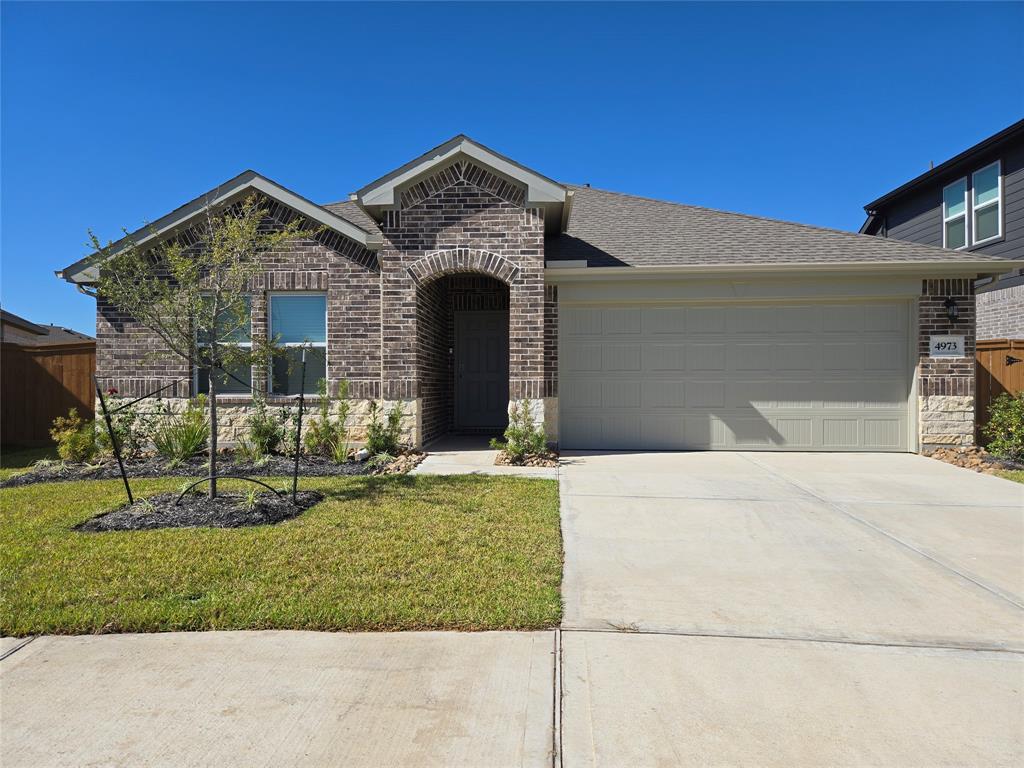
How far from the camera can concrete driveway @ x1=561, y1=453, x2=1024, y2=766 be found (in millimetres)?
2352

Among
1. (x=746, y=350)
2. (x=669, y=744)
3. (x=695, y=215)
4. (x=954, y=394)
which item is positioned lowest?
(x=669, y=744)

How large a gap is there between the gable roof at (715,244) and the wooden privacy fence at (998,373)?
2.10m

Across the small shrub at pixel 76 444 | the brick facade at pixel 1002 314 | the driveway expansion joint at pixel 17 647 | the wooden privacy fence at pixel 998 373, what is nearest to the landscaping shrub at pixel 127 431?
the small shrub at pixel 76 444

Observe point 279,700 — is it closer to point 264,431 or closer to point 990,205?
point 264,431

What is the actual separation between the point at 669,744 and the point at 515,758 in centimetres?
62

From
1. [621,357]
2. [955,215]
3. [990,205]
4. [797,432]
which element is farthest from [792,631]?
[955,215]

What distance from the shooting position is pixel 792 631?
3.29 meters

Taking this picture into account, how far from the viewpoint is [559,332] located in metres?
9.96

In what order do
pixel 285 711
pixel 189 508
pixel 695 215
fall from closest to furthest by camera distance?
1. pixel 285 711
2. pixel 189 508
3. pixel 695 215

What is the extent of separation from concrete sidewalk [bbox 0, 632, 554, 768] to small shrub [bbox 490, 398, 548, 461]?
5.30m

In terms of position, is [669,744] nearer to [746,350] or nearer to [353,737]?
[353,737]

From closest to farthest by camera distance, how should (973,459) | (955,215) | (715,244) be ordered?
(973,459) → (715,244) → (955,215)

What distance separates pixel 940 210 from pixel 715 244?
8941mm

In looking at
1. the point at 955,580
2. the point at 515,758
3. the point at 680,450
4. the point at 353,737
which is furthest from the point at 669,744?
the point at 680,450
